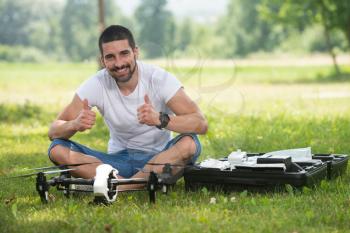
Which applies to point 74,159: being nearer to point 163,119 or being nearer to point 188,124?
point 163,119

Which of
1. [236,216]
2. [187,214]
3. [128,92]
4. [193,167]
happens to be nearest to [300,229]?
[236,216]

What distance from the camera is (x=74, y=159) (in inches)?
221

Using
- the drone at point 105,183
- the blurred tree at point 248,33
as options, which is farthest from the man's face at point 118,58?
the blurred tree at point 248,33

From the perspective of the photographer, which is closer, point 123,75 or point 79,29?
point 123,75

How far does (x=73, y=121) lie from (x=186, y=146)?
3.05ft

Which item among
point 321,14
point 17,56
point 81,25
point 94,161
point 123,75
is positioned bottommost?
point 94,161

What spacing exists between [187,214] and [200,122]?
1193 mm

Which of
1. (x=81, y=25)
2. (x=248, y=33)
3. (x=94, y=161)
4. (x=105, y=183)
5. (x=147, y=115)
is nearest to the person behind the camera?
(x=105, y=183)

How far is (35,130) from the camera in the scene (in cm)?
1096

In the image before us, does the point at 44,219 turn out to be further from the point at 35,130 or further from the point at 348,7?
the point at 348,7

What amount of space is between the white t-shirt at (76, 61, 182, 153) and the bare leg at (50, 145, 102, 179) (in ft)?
Result: 1.32

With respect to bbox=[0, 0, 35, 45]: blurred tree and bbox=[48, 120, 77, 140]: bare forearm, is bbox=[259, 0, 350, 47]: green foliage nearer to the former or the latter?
bbox=[48, 120, 77, 140]: bare forearm

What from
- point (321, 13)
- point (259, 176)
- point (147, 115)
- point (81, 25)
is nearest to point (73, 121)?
point (147, 115)

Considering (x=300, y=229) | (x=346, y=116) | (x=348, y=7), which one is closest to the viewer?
(x=300, y=229)
